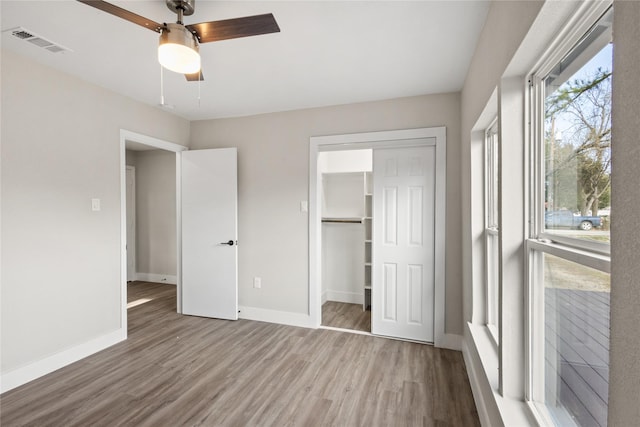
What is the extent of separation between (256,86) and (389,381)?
110 inches

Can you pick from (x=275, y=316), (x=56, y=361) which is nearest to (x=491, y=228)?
(x=275, y=316)

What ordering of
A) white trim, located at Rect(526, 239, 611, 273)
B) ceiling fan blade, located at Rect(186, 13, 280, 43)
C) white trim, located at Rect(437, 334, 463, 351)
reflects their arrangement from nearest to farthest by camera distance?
white trim, located at Rect(526, 239, 611, 273), ceiling fan blade, located at Rect(186, 13, 280, 43), white trim, located at Rect(437, 334, 463, 351)

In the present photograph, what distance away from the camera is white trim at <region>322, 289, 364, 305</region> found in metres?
4.17

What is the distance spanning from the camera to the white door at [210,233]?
3549 mm

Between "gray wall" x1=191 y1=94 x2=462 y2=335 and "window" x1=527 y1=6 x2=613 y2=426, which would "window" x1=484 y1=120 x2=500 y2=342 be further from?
"gray wall" x1=191 y1=94 x2=462 y2=335

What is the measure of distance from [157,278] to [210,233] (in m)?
2.58

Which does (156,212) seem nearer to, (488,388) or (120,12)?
(120,12)

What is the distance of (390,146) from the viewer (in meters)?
3.11

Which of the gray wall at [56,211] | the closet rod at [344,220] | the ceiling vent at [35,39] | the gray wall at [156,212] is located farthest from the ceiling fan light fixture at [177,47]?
the gray wall at [156,212]

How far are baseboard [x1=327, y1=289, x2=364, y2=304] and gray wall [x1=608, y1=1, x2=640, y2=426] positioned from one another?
3615 mm

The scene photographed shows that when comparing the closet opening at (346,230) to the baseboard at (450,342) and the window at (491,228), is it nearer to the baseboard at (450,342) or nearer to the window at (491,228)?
the baseboard at (450,342)

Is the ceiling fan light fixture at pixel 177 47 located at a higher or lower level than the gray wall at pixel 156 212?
higher

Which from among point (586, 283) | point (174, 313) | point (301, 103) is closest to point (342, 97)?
point (301, 103)

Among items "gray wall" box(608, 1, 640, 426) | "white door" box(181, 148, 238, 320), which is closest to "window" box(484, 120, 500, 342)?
"gray wall" box(608, 1, 640, 426)
